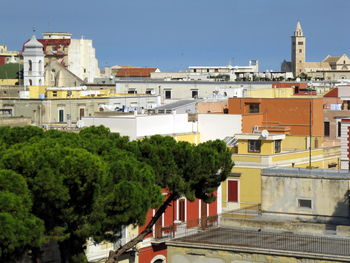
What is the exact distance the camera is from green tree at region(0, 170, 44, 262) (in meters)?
23.7

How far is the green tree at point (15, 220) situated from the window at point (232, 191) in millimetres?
17596

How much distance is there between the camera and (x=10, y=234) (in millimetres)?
23641

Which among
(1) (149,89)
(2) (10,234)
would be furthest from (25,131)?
(1) (149,89)

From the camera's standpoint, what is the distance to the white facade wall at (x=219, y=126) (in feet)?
164

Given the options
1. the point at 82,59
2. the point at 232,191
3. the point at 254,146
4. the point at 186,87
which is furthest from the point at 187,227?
the point at 82,59

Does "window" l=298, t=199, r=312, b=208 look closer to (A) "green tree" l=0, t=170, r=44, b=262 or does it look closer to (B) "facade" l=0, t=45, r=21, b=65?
(A) "green tree" l=0, t=170, r=44, b=262

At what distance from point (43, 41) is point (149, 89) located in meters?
25.4

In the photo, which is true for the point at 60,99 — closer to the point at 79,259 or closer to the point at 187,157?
the point at 187,157

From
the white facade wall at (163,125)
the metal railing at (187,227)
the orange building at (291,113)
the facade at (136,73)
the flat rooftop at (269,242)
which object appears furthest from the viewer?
the facade at (136,73)

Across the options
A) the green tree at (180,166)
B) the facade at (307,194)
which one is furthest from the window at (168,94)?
the green tree at (180,166)

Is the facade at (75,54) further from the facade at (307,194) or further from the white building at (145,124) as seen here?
the facade at (307,194)

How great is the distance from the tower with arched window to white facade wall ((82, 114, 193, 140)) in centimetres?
3281

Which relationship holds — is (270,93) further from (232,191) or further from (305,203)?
(305,203)

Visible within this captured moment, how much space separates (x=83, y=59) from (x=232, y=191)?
65.1 metres
